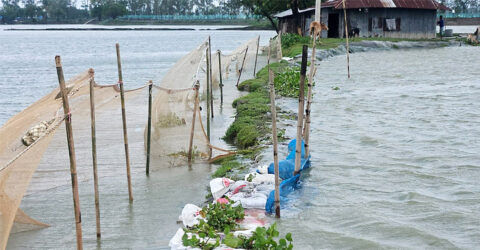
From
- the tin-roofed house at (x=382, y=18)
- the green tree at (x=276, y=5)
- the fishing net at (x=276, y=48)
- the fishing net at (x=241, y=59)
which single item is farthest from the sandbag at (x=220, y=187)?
the green tree at (x=276, y=5)

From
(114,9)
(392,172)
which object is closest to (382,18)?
(392,172)

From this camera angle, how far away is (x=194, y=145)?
32.2 ft

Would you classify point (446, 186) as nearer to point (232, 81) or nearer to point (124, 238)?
point (124, 238)

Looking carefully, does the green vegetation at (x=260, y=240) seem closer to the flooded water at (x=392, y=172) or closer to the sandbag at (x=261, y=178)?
the flooded water at (x=392, y=172)

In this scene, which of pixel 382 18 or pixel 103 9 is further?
pixel 103 9

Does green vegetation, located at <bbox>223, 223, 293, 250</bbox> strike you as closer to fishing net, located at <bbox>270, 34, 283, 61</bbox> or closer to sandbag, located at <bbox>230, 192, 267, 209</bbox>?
sandbag, located at <bbox>230, 192, 267, 209</bbox>

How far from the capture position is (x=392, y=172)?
8828 mm

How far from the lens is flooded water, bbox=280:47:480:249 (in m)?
6.63

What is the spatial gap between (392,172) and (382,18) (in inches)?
1080

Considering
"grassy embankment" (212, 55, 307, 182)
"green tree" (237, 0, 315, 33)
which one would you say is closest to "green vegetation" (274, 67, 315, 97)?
"grassy embankment" (212, 55, 307, 182)

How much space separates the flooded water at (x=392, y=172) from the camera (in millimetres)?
6629

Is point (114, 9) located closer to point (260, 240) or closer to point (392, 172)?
point (392, 172)

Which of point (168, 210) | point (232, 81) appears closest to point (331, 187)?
point (168, 210)

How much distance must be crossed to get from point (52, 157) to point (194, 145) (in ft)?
7.91
